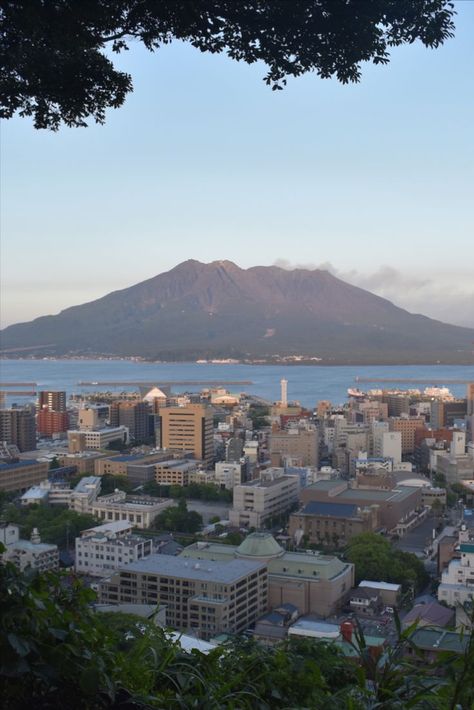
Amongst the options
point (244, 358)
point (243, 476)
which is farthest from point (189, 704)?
point (244, 358)

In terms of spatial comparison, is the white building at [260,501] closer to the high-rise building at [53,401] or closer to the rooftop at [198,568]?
the rooftop at [198,568]

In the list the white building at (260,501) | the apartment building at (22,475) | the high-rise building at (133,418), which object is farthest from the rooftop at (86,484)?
the high-rise building at (133,418)

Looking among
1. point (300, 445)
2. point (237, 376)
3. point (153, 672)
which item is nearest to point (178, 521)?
point (300, 445)

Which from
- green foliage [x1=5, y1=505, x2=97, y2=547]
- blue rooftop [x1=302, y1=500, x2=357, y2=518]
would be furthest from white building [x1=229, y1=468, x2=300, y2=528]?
green foliage [x1=5, y1=505, x2=97, y2=547]

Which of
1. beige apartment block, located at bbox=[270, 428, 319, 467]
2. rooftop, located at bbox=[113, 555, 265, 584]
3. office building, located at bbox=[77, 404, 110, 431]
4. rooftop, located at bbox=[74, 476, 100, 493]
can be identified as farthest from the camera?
office building, located at bbox=[77, 404, 110, 431]

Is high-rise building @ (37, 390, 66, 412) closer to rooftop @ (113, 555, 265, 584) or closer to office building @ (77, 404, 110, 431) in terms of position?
office building @ (77, 404, 110, 431)

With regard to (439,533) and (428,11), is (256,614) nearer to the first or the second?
(439,533)

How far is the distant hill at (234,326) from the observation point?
1506 inches

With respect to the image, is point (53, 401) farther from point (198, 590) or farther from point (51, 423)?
point (198, 590)

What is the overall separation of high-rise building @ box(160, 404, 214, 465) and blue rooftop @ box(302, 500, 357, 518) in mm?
3968

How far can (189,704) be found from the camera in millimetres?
635

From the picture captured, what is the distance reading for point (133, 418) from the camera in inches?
505

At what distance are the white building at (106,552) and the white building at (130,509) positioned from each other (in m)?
1.24

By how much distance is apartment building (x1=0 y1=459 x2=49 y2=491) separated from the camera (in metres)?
8.01
